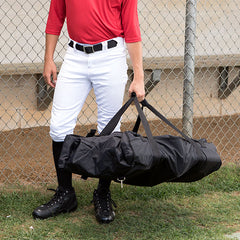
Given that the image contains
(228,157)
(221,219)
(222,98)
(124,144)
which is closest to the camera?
(124,144)

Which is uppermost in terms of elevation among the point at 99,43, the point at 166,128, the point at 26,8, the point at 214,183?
the point at 99,43

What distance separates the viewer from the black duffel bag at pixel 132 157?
2723 mm

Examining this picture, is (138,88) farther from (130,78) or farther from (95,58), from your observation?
(130,78)

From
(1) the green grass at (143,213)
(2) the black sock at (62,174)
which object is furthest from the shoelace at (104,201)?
(2) the black sock at (62,174)

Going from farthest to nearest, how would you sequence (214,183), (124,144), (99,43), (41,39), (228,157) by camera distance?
(41,39), (228,157), (214,183), (99,43), (124,144)

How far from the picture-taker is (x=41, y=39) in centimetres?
554

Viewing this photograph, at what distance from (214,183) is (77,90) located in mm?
1629

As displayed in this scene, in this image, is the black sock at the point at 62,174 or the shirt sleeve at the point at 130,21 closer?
the shirt sleeve at the point at 130,21

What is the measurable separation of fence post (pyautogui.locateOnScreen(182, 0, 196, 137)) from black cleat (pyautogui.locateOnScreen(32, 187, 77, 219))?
4.14 ft

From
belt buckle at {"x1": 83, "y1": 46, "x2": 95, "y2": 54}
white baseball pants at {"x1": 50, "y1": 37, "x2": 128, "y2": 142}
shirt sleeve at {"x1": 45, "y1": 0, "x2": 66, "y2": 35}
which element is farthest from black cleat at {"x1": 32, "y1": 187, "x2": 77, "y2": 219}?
A: shirt sleeve at {"x1": 45, "y1": 0, "x2": 66, "y2": 35}

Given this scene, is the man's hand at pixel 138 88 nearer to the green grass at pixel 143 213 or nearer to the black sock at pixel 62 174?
the black sock at pixel 62 174

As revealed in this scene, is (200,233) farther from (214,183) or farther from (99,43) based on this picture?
(99,43)

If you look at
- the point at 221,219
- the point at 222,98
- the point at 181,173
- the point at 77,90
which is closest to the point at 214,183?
the point at 221,219

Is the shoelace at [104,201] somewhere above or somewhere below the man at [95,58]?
below
